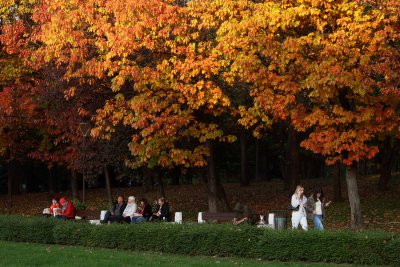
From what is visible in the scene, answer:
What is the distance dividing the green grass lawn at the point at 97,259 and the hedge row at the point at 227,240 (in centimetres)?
44

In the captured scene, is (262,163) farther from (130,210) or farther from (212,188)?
(130,210)

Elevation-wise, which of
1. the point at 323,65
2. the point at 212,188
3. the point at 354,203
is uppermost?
the point at 323,65

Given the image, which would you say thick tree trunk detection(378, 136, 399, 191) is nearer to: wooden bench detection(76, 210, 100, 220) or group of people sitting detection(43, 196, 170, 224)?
group of people sitting detection(43, 196, 170, 224)

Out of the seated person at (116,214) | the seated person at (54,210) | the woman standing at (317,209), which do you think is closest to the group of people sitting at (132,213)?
the seated person at (116,214)

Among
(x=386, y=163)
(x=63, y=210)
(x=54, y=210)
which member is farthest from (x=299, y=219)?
(x=386, y=163)

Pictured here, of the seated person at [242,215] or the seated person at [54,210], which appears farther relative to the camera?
the seated person at [54,210]

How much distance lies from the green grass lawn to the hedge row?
435mm

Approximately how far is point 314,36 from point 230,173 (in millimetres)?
36104

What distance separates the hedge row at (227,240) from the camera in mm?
14180

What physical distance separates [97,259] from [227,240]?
2997 mm

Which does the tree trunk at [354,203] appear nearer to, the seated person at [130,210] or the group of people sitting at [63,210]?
the seated person at [130,210]

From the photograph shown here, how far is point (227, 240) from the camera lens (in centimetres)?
1569

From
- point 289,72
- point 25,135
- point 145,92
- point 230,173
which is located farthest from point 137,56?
point 230,173

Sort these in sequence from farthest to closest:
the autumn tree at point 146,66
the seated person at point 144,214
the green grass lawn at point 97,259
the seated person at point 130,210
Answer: the seated person at point 130,210
the seated person at point 144,214
the autumn tree at point 146,66
the green grass lawn at point 97,259
